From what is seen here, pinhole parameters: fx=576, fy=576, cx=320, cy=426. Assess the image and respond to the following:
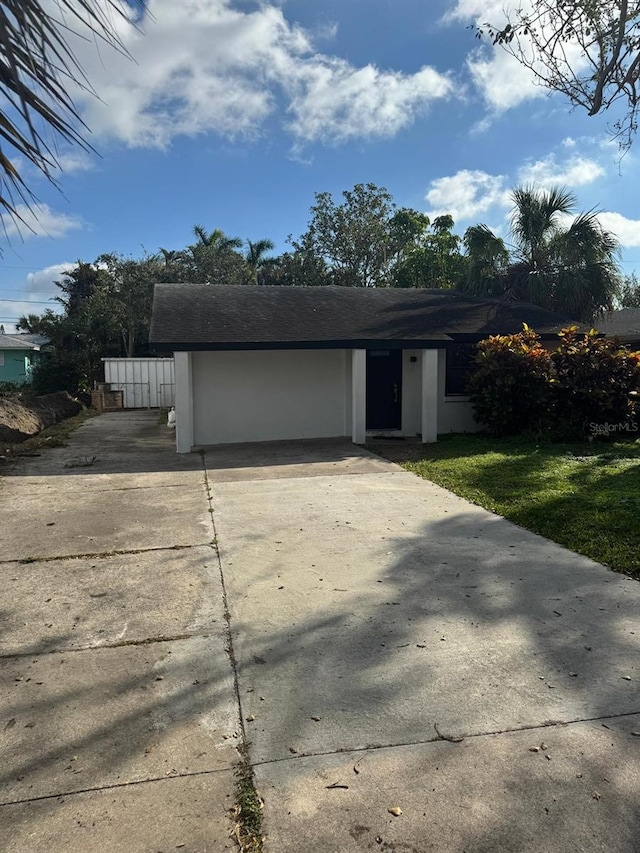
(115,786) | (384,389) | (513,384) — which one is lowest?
(115,786)

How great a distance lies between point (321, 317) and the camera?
1341 centimetres

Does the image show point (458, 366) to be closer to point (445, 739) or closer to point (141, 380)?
point (445, 739)

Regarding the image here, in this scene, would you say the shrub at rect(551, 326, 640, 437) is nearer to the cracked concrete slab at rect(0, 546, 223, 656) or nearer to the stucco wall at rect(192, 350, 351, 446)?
the stucco wall at rect(192, 350, 351, 446)

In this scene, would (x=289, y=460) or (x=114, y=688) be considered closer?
(x=114, y=688)

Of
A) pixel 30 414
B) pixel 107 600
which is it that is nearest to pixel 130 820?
pixel 107 600

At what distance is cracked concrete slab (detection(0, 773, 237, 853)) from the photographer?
2.06 meters

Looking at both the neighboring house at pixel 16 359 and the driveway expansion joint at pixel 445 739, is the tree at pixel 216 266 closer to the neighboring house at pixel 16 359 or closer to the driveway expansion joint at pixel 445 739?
the neighboring house at pixel 16 359

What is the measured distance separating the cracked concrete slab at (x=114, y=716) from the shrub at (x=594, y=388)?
9905 millimetres

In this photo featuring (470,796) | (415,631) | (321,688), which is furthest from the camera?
(415,631)

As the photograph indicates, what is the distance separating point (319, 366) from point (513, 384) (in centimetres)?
433

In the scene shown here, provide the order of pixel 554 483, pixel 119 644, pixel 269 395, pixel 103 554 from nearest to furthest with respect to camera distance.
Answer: pixel 119 644 → pixel 103 554 → pixel 554 483 → pixel 269 395

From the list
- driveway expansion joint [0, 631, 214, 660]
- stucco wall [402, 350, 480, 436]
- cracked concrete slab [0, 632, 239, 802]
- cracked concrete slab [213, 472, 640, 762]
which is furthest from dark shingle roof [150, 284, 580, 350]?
cracked concrete slab [0, 632, 239, 802]

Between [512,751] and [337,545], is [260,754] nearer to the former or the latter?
[512,751]

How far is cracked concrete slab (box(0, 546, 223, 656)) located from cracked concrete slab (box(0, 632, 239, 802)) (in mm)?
221
